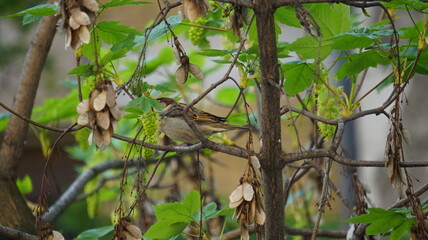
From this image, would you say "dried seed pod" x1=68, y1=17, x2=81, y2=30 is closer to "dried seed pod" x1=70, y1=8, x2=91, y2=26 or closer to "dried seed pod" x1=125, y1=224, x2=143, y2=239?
"dried seed pod" x1=70, y1=8, x2=91, y2=26

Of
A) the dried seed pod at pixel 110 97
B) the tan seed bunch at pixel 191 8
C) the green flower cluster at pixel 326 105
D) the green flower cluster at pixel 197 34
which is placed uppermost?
the green flower cluster at pixel 197 34

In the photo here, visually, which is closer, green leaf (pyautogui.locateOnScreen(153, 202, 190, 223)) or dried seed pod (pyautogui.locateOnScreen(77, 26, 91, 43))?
dried seed pod (pyautogui.locateOnScreen(77, 26, 91, 43))

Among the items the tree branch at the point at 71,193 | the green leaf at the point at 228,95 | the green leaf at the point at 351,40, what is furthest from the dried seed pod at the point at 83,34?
the green leaf at the point at 228,95

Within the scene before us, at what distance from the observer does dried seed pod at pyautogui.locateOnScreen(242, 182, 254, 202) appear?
38.9 inches

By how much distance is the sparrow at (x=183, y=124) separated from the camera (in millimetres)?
1374

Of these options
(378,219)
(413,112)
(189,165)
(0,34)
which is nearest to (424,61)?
(378,219)

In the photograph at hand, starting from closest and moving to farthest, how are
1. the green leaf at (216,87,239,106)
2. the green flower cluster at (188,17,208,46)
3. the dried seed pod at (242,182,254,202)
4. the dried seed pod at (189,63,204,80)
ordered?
1. the dried seed pod at (242,182,254,202)
2. the dried seed pod at (189,63,204,80)
3. the green flower cluster at (188,17,208,46)
4. the green leaf at (216,87,239,106)

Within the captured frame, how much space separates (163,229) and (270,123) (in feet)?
1.03

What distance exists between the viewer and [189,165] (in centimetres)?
265

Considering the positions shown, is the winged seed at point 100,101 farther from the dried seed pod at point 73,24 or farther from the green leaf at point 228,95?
the green leaf at point 228,95

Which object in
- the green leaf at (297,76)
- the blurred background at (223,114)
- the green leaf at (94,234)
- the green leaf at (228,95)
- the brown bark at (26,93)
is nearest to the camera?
the green leaf at (297,76)

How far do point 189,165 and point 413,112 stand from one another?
104 centimetres

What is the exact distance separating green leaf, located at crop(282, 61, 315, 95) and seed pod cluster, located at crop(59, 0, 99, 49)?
20.9 inches

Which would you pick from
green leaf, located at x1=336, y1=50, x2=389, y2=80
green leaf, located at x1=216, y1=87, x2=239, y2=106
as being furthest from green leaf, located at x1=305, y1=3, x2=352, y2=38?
green leaf, located at x1=216, y1=87, x2=239, y2=106
